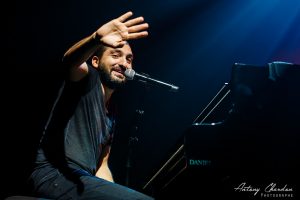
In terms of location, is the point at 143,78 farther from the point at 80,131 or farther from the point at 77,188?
the point at 77,188

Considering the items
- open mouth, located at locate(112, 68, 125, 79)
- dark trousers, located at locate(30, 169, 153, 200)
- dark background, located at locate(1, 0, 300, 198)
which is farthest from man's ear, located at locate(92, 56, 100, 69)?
dark trousers, located at locate(30, 169, 153, 200)

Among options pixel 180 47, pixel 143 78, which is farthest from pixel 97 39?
pixel 180 47

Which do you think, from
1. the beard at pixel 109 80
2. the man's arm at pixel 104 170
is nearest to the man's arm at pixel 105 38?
the beard at pixel 109 80

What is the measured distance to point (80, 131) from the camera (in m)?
2.35

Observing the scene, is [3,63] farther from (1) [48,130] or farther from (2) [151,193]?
(2) [151,193]

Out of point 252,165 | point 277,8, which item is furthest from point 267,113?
point 277,8

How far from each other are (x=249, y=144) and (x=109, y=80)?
1.37 meters

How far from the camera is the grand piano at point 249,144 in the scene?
6.31ft

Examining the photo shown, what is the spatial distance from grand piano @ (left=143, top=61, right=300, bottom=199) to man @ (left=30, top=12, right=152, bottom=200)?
41 centimetres

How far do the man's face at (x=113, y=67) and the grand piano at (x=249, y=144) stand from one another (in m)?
0.99

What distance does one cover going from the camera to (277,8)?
14.0 feet

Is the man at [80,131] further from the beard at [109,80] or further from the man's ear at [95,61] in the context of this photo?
the man's ear at [95,61]

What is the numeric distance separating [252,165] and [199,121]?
53 cm

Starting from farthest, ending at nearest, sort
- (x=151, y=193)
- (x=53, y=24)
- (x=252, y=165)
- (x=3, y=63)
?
(x=53, y=24) → (x=3, y=63) → (x=151, y=193) → (x=252, y=165)
